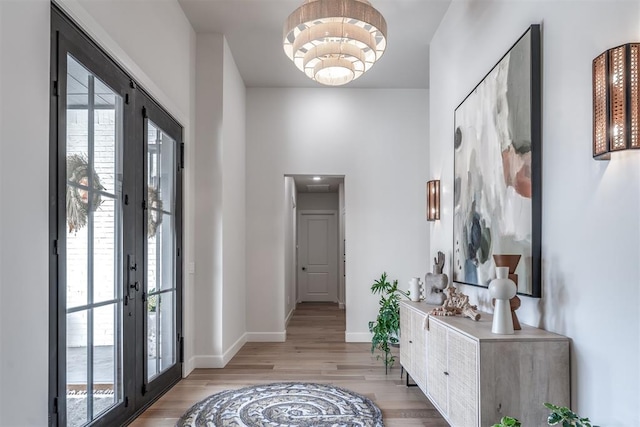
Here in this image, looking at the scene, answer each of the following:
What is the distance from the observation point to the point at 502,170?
2814 millimetres

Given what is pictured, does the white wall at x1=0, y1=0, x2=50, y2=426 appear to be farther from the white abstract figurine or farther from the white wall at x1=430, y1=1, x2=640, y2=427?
the white abstract figurine

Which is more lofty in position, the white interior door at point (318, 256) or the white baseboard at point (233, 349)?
the white interior door at point (318, 256)

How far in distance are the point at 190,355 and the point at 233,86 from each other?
3.01m

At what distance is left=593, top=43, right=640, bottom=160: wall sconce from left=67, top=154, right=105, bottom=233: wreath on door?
2441mm

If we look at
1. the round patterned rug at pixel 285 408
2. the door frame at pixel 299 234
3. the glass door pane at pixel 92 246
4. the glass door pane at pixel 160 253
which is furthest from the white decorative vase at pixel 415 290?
the door frame at pixel 299 234

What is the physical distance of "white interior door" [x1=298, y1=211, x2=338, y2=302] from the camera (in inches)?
419

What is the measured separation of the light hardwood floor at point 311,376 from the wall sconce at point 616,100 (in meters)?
2.17

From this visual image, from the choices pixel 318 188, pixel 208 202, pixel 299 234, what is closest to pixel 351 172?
pixel 208 202

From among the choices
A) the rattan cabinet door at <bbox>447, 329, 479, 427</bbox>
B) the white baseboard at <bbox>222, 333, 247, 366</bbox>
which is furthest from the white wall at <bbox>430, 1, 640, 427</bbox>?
the white baseboard at <bbox>222, 333, 247, 366</bbox>

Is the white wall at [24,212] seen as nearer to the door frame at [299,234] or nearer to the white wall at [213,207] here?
the white wall at [213,207]

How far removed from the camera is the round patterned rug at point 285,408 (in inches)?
123

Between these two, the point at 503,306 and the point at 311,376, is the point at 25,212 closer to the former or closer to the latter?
the point at 503,306

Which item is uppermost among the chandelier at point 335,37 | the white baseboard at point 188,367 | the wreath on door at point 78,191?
the chandelier at point 335,37

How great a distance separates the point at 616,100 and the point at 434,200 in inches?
111
